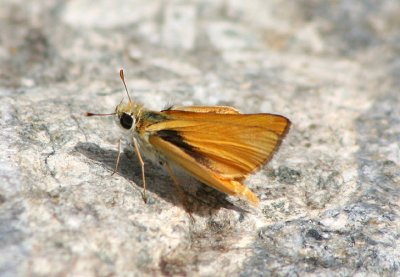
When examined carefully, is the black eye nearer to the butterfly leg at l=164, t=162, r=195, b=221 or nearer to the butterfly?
the butterfly

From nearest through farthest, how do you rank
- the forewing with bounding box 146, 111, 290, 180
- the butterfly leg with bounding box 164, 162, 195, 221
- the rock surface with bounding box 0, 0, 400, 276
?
the rock surface with bounding box 0, 0, 400, 276, the forewing with bounding box 146, 111, 290, 180, the butterfly leg with bounding box 164, 162, 195, 221

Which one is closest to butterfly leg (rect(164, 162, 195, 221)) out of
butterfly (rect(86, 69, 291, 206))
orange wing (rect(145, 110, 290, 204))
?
butterfly (rect(86, 69, 291, 206))

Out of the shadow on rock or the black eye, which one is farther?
the black eye

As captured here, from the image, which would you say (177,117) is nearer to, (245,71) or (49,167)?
(49,167)

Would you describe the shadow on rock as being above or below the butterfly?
below

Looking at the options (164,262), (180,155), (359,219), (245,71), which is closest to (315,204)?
(359,219)

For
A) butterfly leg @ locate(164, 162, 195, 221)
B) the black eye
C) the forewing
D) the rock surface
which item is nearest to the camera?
the rock surface
